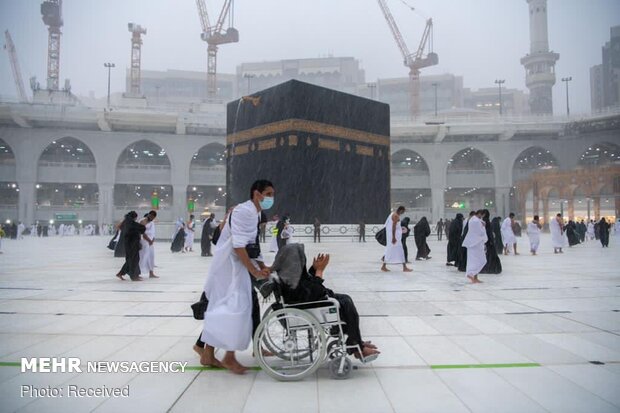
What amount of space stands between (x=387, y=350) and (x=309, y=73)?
10626cm

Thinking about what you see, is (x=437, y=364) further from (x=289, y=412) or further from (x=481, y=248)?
(x=481, y=248)

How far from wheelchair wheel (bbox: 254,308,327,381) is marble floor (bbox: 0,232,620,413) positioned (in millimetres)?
96

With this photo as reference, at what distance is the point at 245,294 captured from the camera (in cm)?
301

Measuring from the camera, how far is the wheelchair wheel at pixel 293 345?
9.09 ft

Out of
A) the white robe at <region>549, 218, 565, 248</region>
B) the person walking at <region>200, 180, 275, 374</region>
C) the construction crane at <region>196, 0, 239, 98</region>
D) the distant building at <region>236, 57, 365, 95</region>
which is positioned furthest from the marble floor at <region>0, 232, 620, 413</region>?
the distant building at <region>236, 57, 365, 95</region>

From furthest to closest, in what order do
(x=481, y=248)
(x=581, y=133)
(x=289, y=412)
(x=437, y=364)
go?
(x=581, y=133), (x=481, y=248), (x=437, y=364), (x=289, y=412)

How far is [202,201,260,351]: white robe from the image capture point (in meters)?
2.92

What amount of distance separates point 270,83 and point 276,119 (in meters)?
86.6

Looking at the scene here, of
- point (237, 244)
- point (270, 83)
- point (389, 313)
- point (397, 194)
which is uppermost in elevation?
point (270, 83)

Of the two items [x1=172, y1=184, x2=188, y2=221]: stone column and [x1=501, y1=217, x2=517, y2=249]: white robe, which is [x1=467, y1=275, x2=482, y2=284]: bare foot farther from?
[x1=172, y1=184, x2=188, y2=221]: stone column

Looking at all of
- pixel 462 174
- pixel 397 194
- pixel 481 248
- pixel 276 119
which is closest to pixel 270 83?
pixel 397 194

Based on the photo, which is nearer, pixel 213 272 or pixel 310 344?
pixel 310 344

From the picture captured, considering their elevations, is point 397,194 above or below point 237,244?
above

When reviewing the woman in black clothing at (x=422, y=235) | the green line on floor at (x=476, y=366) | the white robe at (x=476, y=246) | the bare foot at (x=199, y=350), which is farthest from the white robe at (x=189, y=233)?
the green line on floor at (x=476, y=366)
